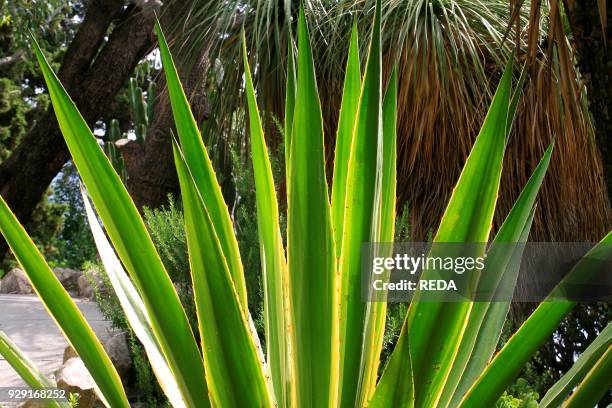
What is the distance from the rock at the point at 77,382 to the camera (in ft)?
7.89

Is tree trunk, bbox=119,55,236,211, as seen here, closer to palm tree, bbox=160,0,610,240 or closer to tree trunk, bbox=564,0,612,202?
palm tree, bbox=160,0,610,240

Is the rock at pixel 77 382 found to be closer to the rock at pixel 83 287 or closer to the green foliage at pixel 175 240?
the green foliage at pixel 175 240

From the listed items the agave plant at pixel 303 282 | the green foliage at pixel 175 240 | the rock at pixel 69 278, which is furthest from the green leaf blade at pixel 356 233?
the rock at pixel 69 278

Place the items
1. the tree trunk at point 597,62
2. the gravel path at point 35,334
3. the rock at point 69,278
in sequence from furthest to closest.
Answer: the rock at point 69,278, the gravel path at point 35,334, the tree trunk at point 597,62

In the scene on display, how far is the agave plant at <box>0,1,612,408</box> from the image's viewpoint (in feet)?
2.34

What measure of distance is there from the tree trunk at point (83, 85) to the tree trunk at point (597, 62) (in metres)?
4.07

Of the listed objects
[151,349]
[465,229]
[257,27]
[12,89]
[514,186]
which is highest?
[12,89]

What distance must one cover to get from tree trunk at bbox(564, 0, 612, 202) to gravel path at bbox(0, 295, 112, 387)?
242cm

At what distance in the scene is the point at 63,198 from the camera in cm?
1587

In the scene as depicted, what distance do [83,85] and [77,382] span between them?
10.1ft

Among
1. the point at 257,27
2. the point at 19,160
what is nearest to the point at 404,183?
the point at 257,27

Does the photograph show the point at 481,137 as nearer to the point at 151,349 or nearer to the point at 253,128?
the point at 253,128

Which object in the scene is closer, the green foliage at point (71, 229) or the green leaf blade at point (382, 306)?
the green leaf blade at point (382, 306)

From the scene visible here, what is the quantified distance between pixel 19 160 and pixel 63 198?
37.1 ft
